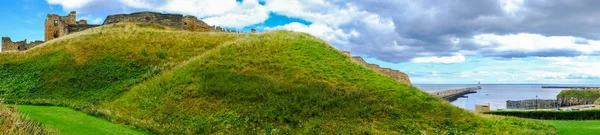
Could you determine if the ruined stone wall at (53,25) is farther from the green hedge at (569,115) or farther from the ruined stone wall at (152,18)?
the green hedge at (569,115)

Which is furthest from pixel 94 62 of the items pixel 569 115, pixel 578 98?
pixel 578 98

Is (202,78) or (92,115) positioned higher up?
(202,78)

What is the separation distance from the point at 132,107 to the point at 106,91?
182 inches

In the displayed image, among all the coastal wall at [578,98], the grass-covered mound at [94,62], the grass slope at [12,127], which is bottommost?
the coastal wall at [578,98]

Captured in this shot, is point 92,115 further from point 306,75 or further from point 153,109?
point 306,75

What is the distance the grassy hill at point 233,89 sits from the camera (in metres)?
17.1

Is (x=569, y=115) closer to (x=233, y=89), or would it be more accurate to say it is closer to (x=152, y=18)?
(x=233, y=89)

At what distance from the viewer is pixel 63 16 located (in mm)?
46094

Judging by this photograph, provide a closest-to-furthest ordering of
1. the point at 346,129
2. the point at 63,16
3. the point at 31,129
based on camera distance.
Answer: the point at 31,129 < the point at 346,129 < the point at 63,16

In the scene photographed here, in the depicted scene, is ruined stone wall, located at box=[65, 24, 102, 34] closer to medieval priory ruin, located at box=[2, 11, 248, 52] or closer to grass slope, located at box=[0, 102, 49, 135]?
medieval priory ruin, located at box=[2, 11, 248, 52]

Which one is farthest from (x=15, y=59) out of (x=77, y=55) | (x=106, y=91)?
(x=106, y=91)

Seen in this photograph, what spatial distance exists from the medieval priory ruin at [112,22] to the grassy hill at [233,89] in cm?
1179

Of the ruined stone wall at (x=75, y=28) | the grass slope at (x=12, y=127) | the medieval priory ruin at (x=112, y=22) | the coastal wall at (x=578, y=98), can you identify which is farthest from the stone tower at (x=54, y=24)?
the coastal wall at (x=578, y=98)

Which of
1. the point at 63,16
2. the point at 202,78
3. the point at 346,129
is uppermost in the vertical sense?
the point at 63,16
